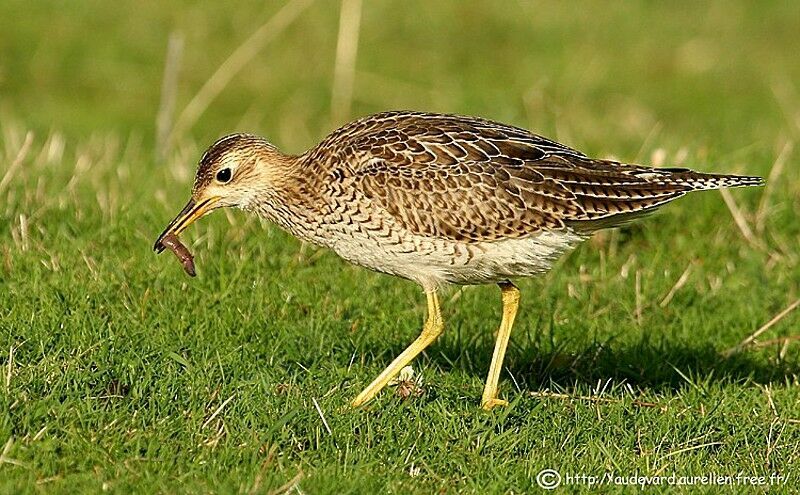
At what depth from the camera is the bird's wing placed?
6297 millimetres

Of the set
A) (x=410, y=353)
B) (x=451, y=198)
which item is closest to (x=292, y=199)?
(x=451, y=198)

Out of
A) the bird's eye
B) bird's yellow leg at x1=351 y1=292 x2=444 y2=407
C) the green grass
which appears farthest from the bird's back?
the green grass

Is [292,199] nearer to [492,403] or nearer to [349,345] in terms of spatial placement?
[349,345]

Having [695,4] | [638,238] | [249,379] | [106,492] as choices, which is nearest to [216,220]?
[249,379]

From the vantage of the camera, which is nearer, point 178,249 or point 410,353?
point 410,353

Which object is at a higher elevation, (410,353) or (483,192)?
(483,192)

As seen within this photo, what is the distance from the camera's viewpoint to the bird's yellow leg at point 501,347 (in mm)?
6351

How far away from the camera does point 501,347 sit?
21.6ft

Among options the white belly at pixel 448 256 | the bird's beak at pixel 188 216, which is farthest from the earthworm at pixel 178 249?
the white belly at pixel 448 256

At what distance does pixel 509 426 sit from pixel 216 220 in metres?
2.95

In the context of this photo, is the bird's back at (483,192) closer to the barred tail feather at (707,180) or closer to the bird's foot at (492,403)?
the barred tail feather at (707,180)

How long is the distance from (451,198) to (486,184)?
19 cm

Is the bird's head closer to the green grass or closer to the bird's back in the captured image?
the bird's back

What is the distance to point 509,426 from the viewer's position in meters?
6.08
